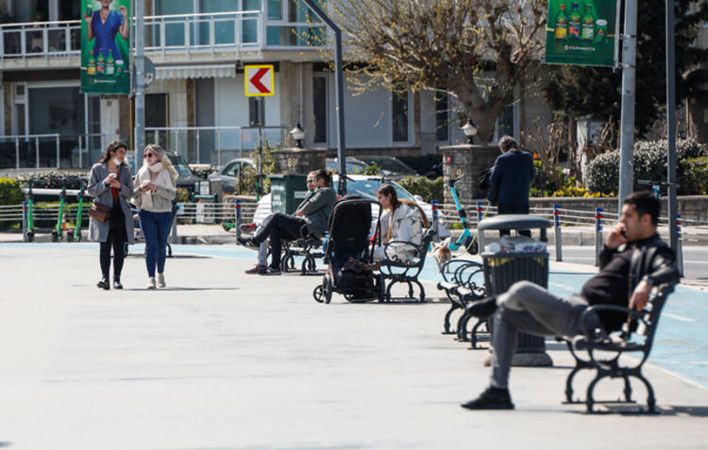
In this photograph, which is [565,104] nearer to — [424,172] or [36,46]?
[424,172]

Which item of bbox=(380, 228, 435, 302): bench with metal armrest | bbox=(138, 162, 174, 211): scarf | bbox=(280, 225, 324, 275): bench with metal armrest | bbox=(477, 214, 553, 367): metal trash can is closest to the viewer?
bbox=(477, 214, 553, 367): metal trash can

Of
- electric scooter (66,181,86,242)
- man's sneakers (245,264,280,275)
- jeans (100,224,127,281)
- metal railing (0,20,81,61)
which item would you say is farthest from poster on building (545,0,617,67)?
metal railing (0,20,81,61)

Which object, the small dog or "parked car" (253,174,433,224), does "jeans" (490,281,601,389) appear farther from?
"parked car" (253,174,433,224)

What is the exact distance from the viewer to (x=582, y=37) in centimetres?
2725

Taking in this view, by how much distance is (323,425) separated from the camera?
9805mm

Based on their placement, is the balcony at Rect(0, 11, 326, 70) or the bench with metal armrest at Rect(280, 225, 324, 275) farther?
the balcony at Rect(0, 11, 326, 70)

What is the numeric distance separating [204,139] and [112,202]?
30708 mm

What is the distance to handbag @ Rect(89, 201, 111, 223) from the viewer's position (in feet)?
68.5

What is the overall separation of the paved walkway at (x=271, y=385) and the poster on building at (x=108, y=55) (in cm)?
2166

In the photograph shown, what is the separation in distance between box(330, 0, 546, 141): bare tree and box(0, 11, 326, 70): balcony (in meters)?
5.02

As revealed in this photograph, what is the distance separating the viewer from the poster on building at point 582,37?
89.0 ft

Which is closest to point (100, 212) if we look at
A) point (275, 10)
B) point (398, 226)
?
point (398, 226)

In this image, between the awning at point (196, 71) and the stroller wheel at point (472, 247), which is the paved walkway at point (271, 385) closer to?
the stroller wheel at point (472, 247)

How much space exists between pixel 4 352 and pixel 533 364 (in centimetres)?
427
